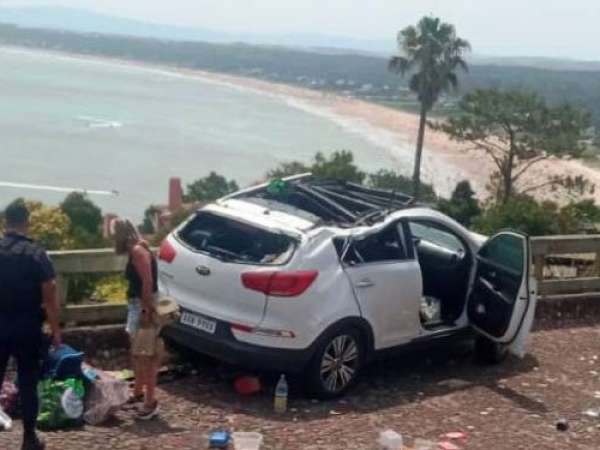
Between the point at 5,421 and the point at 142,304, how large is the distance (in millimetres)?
1134

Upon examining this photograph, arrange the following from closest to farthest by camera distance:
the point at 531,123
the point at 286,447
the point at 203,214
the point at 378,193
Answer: the point at 286,447, the point at 203,214, the point at 378,193, the point at 531,123

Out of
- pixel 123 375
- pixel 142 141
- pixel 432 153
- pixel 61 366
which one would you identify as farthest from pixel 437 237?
pixel 142 141

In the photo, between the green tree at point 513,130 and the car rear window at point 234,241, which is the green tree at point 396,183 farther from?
the car rear window at point 234,241

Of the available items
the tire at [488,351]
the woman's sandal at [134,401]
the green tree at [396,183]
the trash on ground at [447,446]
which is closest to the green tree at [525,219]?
the green tree at [396,183]

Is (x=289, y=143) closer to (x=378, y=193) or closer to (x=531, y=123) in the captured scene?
(x=531, y=123)

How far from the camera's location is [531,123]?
6506 cm

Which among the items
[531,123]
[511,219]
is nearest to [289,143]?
[531,123]

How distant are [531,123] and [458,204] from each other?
47.5ft

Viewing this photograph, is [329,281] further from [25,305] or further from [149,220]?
[149,220]

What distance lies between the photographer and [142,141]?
120 meters

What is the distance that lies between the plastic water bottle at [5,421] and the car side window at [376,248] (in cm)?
250

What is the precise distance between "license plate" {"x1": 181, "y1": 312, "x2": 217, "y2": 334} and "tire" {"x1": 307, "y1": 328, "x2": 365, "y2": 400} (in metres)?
0.71

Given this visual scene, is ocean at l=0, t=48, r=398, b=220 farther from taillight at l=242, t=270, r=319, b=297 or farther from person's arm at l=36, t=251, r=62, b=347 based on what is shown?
person's arm at l=36, t=251, r=62, b=347

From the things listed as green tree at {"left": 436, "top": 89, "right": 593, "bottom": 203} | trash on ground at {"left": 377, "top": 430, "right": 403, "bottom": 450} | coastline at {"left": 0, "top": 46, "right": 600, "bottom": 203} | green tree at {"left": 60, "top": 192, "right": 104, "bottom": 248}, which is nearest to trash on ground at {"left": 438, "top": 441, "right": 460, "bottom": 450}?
trash on ground at {"left": 377, "top": 430, "right": 403, "bottom": 450}
